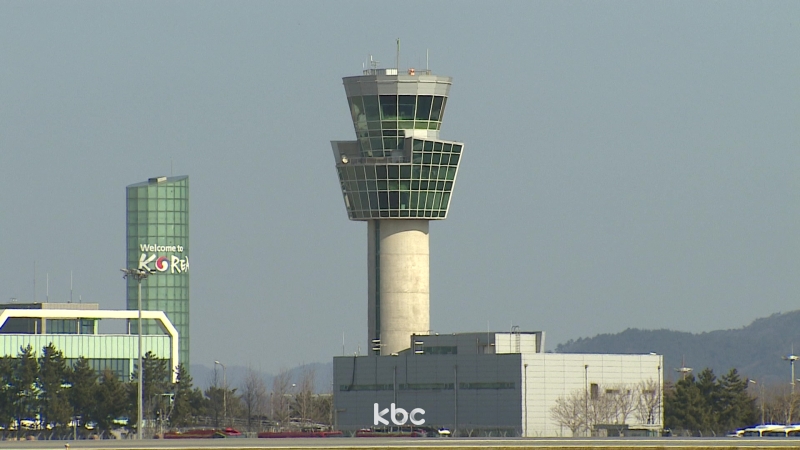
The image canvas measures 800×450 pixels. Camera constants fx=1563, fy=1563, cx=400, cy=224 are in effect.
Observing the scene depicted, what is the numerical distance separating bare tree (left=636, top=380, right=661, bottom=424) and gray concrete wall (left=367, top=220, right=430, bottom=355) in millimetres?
24378

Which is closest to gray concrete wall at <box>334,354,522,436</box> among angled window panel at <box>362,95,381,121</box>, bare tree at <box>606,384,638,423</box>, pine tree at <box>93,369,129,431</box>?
bare tree at <box>606,384,638,423</box>

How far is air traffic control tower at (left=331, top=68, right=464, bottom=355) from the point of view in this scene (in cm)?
16475

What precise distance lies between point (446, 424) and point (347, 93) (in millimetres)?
38292

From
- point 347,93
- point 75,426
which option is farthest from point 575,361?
point 75,426

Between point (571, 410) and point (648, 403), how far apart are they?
919 centimetres

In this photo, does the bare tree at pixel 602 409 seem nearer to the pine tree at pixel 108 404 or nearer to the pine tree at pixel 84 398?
the pine tree at pixel 108 404

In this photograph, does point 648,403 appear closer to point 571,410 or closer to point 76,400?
point 571,410

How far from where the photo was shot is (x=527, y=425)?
14775cm

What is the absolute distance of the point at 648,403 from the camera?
6073 inches

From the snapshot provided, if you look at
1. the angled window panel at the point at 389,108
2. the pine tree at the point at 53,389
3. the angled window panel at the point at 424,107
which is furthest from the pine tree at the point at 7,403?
the angled window panel at the point at 424,107

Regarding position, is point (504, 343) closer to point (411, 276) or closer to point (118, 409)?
point (411, 276)

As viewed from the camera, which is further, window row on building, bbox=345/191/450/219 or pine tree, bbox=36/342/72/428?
window row on building, bbox=345/191/450/219

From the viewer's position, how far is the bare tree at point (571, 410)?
487ft

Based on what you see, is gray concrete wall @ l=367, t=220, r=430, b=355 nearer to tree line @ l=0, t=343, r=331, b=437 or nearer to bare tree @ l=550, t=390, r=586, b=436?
bare tree @ l=550, t=390, r=586, b=436
